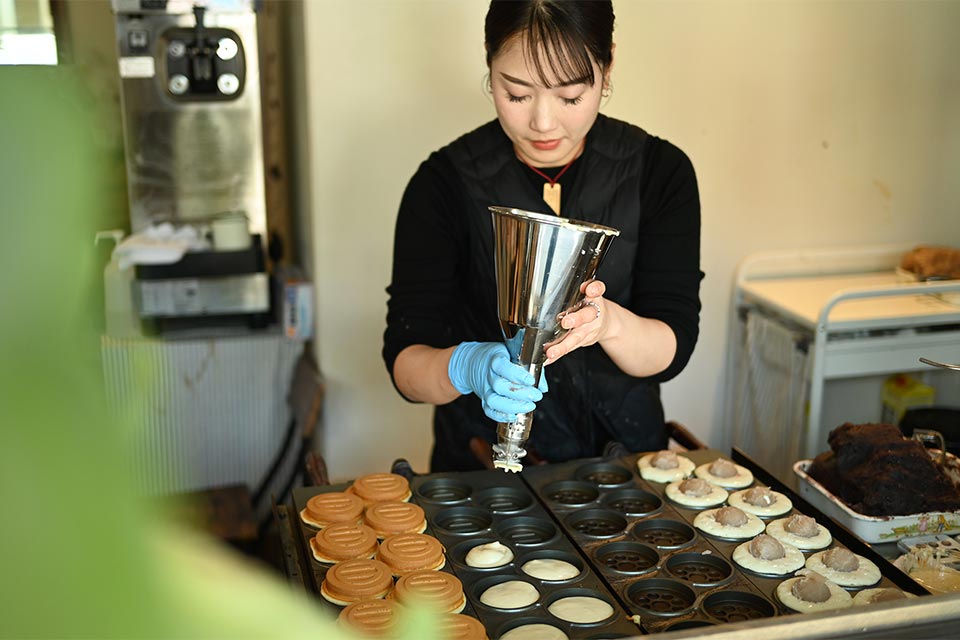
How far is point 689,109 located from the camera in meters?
3.05

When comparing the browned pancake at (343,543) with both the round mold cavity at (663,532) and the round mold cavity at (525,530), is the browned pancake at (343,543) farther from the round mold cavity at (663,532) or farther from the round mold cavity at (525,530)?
the round mold cavity at (663,532)

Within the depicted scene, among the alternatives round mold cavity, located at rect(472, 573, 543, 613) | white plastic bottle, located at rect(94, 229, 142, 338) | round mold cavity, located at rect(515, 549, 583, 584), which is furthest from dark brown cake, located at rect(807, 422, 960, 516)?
white plastic bottle, located at rect(94, 229, 142, 338)

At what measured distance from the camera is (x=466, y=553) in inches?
64.6

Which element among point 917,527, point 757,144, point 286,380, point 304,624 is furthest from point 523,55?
point 286,380

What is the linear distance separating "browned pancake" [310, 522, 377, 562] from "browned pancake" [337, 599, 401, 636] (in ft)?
0.57

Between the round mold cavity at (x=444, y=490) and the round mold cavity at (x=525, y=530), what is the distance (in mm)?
122

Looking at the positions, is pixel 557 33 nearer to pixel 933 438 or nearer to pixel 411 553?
pixel 411 553

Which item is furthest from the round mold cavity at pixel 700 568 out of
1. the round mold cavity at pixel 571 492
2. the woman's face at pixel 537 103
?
the woman's face at pixel 537 103

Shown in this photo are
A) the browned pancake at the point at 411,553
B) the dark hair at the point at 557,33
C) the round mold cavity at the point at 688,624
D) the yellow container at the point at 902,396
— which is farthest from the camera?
the yellow container at the point at 902,396

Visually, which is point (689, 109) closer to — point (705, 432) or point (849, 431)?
point (705, 432)

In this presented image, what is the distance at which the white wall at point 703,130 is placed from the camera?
9.63 feet

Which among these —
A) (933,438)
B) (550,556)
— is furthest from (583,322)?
(933,438)

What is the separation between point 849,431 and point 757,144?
1.53m

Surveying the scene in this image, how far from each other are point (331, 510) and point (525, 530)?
35cm
